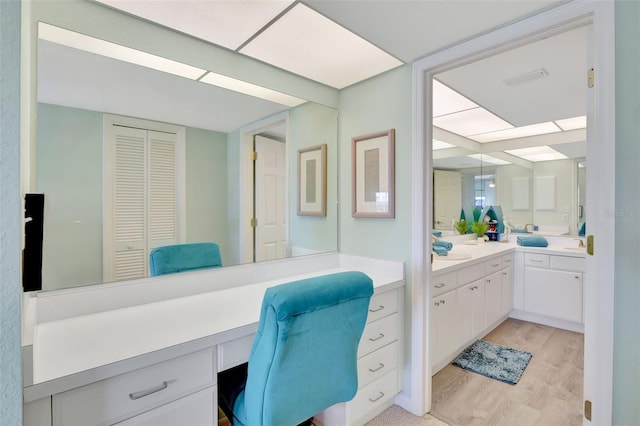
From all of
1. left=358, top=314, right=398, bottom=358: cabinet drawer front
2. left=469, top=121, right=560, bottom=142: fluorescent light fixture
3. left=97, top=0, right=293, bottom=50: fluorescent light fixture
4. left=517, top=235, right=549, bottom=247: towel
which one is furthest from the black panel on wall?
left=517, top=235, right=549, bottom=247: towel

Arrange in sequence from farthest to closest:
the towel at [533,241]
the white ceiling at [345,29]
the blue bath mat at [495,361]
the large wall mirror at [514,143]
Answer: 1. the towel at [533,241]
2. the blue bath mat at [495,361]
3. the large wall mirror at [514,143]
4. the white ceiling at [345,29]

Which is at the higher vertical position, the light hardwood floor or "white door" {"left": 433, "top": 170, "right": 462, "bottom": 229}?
"white door" {"left": 433, "top": 170, "right": 462, "bottom": 229}

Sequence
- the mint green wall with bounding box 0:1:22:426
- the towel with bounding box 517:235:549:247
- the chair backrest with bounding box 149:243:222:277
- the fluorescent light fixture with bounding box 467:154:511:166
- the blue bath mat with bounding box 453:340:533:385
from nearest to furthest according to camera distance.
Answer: the mint green wall with bounding box 0:1:22:426 → the chair backrest with bounding box 149:243:222:277 → the blue bath mat with bounding box 453:340:533:385 → the towel with bounding box 517:235:549:247 → the fluorescent light fixture with bounding box 467:154:511:166

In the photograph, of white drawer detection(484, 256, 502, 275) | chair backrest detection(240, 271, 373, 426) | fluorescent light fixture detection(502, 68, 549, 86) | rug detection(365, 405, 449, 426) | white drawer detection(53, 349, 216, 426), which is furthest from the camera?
white drawer detection(484, 256, 502, 275)

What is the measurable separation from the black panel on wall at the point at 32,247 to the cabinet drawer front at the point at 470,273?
2.51m

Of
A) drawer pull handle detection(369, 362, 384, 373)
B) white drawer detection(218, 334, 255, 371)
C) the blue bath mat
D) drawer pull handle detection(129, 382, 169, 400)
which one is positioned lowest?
the blue bath mat

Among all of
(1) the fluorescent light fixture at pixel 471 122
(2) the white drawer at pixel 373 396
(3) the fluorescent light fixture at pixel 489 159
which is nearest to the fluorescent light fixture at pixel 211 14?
(2) the white drawer at pixel 373 396

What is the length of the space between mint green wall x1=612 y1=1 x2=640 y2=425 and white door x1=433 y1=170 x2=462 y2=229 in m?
2.35

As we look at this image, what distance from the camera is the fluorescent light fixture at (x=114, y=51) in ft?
4.09

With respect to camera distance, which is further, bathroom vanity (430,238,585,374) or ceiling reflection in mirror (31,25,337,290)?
bathroom vanity (430,238,585,374)

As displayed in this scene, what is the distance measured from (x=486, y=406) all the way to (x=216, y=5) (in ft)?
9.01

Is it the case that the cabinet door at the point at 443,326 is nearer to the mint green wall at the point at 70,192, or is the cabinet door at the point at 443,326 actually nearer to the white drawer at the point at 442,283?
the white drawer at the point at 442,283

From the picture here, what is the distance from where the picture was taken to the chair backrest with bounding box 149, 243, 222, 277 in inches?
59.6

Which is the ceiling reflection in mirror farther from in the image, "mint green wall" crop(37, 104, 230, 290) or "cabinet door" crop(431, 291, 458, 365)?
"cabinet door" crop(431, 291, 458, 365)
